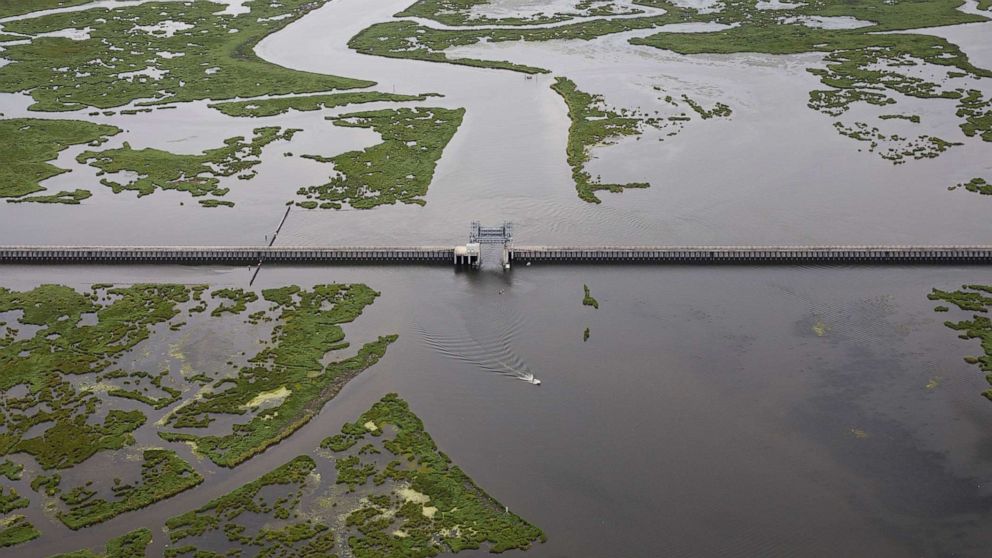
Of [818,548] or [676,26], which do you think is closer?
[818,548]

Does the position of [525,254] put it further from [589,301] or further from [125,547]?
[125,547]

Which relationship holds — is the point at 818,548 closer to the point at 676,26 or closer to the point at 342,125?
the point at 342,125

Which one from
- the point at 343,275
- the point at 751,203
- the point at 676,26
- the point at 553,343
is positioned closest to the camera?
the point at 553,343

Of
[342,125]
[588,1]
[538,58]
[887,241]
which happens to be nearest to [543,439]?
[887,241]

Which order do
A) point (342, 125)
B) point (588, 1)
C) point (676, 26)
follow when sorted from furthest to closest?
Result: point (588, 1), point (676, 26), point (342, 125)

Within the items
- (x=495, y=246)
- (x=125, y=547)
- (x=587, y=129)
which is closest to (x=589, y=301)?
(x=495, y=246)

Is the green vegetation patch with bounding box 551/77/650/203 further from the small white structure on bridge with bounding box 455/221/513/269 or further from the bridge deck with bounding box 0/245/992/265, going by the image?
the small white structure on bridge with bounding box 455/221/513/269

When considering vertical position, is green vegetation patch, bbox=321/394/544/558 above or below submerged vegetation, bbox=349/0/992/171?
below

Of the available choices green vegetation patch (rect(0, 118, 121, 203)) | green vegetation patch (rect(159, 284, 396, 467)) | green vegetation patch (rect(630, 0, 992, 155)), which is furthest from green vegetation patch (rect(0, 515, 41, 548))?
green vegetation patch (rect(630, 0, 992, 155))
